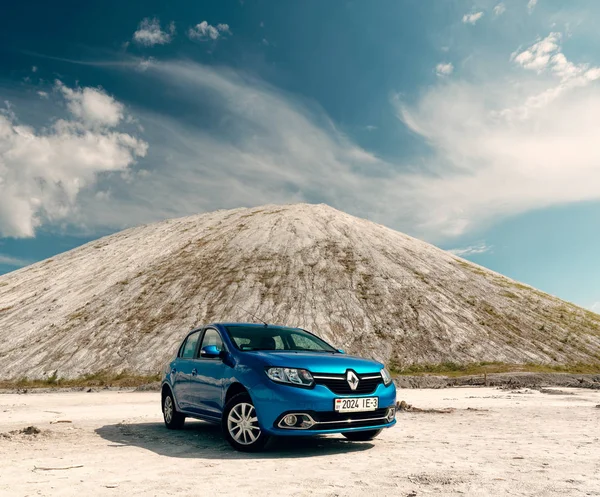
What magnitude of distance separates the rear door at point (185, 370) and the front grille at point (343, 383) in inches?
127

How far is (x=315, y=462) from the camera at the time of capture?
7703mm

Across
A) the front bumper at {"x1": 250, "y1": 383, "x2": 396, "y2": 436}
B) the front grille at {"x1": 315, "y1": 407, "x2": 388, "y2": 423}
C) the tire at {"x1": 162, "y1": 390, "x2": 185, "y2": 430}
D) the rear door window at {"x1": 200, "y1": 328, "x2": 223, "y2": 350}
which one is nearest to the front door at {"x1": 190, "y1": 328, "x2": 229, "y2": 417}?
the rear door window at {"x1": 200, "y1": 328, "x2": 223, "y2": 350}

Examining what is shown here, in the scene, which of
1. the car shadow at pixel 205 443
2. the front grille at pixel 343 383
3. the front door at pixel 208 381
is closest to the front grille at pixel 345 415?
the front grille at pixel 343 383

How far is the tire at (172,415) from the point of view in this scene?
11.2 metres

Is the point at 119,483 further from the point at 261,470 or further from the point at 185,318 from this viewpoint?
the point at 185,318

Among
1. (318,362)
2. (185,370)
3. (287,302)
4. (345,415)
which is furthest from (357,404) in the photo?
(287,302)

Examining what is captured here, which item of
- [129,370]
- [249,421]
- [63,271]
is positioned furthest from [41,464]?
[63,271]

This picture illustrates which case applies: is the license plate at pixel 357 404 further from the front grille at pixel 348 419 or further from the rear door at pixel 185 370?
the rear door at pixel 185 370

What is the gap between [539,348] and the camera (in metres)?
46.7

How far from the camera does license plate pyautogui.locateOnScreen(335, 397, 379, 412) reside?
7.94 m

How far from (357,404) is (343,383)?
39cm

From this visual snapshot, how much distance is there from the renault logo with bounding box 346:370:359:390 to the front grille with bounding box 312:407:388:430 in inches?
15.6

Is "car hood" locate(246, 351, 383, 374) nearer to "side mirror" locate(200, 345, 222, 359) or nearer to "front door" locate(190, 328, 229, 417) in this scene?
"side mirror" locate(200, 345, 222, 359)

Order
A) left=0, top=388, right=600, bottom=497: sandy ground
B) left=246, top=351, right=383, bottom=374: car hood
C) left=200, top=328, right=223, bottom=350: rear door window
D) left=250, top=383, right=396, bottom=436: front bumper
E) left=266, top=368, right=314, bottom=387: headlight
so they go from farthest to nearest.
Result: left=200, top=328, right=223, bottom=350: rear door window
left=246, top=351, right=383, bottom=374: car hood
left=266, top=368, right=314, bottom=387: headlight
left=250, top=383, right=396, bottom=436: front bumper
left=0, top=388, right=600, bottom=497: sandy ground
